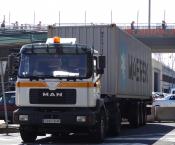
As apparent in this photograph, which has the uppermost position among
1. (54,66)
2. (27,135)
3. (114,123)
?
(54,66)

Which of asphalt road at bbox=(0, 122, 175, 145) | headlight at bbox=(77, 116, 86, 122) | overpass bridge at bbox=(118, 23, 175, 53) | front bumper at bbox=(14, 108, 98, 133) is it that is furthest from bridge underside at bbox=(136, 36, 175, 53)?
headlight at bbox=(77, 116, 86, 122)

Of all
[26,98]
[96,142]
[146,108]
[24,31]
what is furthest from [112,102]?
[24,31]

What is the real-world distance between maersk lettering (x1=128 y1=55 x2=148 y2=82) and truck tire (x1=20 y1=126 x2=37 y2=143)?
5.68 meters

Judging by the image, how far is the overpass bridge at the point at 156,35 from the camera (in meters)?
71.4

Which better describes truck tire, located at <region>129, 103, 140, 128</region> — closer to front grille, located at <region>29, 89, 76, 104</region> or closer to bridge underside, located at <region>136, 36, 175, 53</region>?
front grille, located at <region>29, 89, 76, 104</region>

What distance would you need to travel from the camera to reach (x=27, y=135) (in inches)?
746

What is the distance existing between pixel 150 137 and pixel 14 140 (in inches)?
185

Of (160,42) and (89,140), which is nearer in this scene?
(89,140)

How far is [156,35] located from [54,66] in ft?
180

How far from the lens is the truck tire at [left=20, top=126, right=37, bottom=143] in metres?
18.7

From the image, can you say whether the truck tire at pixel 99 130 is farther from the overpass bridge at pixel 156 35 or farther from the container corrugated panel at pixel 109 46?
the overpass bridge at pixel 156 35

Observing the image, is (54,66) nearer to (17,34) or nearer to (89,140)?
(89,140)

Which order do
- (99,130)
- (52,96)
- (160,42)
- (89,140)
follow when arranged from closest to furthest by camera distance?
(52,96) → (99,130) → (89,140) → (160,42)

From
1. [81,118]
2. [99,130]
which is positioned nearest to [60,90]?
[81,118]
